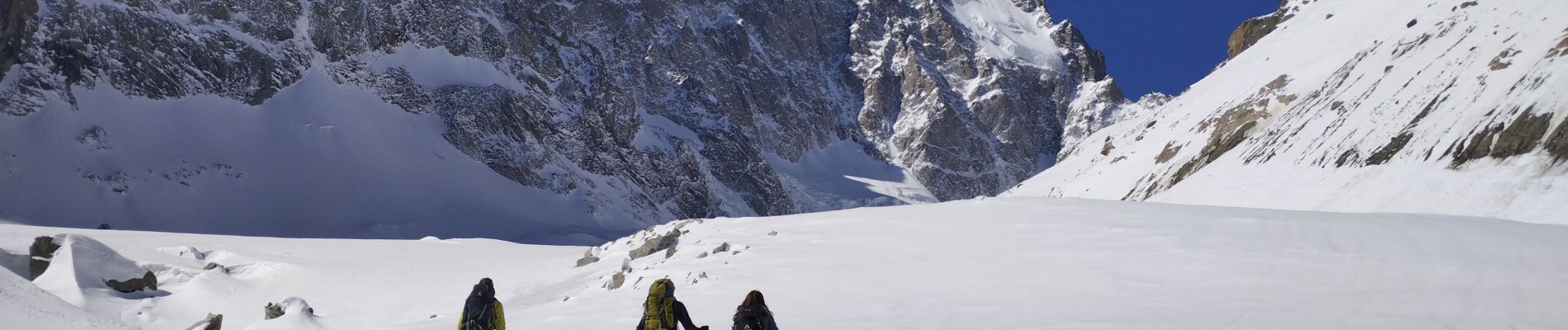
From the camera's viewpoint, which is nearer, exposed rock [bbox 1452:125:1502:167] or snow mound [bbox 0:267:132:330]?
snow mound [bbox 0:267:132:330]

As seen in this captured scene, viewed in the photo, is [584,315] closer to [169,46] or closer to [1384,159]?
[1384,159]

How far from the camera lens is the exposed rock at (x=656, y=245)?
102 feet

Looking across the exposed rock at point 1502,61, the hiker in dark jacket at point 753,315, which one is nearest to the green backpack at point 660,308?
the hiker in dark jacket at point 753,315

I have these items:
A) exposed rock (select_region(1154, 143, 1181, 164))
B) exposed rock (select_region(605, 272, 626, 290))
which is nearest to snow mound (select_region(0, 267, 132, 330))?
exposed rock (select_region(605, 272, 626, 290))

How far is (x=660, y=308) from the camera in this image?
11.8 m

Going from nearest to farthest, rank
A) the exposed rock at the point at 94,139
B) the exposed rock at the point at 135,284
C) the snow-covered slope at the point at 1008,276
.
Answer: the snow-covered slope at the point at 1008,276 < the exposed rock at the point at 135,284 < the exposed rock at the point at 94,139

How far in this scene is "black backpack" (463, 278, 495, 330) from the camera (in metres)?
13.0

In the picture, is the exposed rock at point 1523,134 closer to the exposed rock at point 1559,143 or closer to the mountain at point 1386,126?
the mountain at point 1386,126

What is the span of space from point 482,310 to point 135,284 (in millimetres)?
21661

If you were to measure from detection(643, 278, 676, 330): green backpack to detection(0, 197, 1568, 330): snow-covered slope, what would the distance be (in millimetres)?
3274

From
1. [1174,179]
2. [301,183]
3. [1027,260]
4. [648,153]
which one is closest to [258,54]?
[301,183]

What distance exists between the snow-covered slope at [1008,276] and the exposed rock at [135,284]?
0.64 metres

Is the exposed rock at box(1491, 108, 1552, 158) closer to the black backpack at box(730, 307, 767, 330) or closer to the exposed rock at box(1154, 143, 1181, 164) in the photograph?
the black backpack at box(730, 307, 767, 330)

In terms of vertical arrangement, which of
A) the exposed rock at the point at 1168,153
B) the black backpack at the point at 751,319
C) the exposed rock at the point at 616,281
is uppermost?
the exposed rock at the point at 616,281
